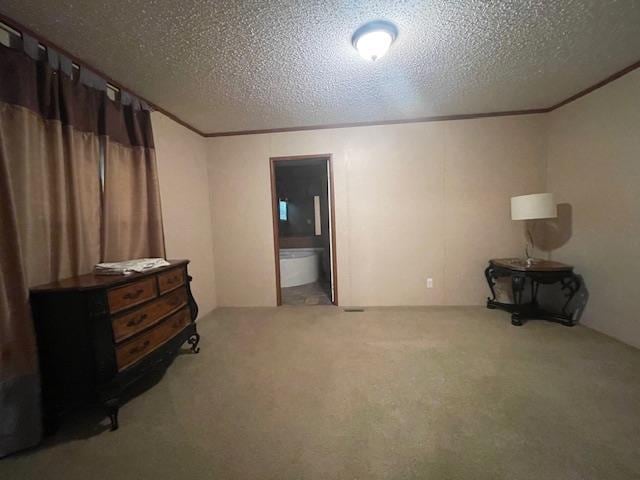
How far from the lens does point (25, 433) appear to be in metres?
1.27

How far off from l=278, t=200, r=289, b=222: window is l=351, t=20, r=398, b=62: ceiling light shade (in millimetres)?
4314

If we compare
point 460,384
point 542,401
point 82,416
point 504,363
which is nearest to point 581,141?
point 504,363

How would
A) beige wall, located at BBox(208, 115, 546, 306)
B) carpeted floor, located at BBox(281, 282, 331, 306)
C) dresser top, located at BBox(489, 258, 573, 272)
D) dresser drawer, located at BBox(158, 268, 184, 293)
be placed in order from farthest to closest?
carpeted floor, located at BBox(281, 282, 331, 306) → beige wall, located at BBox(208, 115, 546, 306) → dresser top, located at BBox(489, 258, 573, 272) → dresser drawer, located at BBox(158, 268, 184, 293)

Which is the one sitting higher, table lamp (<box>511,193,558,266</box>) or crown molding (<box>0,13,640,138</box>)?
crown molding (<box>0,13,640,138</box>)

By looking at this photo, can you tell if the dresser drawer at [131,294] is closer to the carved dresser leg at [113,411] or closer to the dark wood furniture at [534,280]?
the carved dresser leg at [113,411]

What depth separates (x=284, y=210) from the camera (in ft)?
18.9

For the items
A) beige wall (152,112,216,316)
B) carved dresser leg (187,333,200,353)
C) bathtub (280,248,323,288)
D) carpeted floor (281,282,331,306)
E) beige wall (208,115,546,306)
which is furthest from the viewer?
bathtub (280,248,323,288)

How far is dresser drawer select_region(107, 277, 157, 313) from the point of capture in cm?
142

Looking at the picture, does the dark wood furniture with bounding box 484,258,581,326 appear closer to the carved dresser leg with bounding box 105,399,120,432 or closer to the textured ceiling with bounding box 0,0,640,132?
the textured ceiling with bounding box 0,0,640,132

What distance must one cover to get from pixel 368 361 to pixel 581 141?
Result: 306cm

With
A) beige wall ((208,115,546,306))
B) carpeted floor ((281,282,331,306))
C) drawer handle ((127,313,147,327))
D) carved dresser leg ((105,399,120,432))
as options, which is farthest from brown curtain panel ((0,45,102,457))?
carpeted floor ((281,282,331,306))

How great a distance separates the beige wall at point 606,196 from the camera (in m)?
2.03

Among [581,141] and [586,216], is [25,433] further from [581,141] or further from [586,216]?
[581,141]

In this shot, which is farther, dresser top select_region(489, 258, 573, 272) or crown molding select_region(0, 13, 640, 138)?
dresser top select_region(489, 258, 573, 272)
